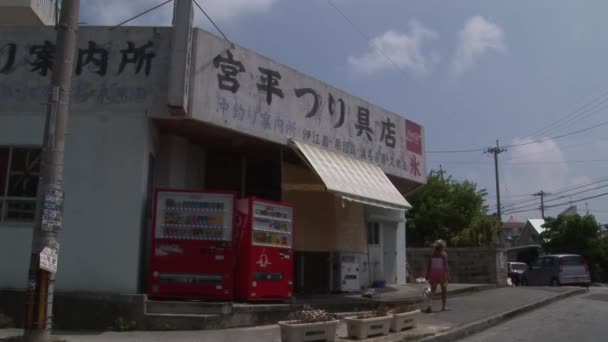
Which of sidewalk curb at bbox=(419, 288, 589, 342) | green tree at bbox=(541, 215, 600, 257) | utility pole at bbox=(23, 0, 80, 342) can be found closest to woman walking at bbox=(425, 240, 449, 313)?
sidewalk curb at bbox=(419, 288, 589, 342)

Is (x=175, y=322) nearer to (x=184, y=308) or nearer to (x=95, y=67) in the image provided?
(x=184, y=308)

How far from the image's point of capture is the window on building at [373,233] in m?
17.6

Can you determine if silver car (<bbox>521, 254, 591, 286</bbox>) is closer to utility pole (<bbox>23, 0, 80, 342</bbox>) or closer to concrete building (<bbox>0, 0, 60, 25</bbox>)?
concrete building (<bbox>0, 0, 60, 25</bbox>)

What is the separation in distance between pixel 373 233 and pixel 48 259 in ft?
38.1

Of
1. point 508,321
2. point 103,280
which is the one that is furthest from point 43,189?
point 508,321

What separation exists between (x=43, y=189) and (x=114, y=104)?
121 inches

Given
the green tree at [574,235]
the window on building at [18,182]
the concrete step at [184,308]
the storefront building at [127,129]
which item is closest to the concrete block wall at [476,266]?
the storefront building at [127,129]

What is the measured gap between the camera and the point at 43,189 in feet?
26.1

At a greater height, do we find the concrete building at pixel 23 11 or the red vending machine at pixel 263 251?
the concrete building at pixel 23 11

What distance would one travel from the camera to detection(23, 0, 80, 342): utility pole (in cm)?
776

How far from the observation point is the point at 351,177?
43.1ft

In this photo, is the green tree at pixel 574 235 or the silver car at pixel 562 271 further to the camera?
the green tree at pixel 574 235

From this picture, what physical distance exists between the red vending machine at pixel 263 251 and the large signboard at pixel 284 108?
1.74 m

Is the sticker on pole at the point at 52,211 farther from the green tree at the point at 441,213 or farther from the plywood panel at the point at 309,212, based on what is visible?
the green tree at the point at 441,213
